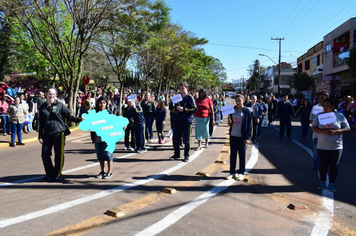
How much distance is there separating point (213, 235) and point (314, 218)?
170cm

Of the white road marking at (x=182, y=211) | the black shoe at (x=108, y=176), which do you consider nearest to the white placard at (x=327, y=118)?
the white road marking at (x=182, y=211)

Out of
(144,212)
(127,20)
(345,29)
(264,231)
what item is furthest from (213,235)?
(345,29)

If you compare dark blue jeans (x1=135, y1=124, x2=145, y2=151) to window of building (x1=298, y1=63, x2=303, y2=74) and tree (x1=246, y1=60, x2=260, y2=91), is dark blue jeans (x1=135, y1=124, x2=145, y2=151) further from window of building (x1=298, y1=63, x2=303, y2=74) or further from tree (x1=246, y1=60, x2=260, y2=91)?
tree (x1=246, y1=60, x2=260, y2=91)

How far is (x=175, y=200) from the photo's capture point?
5.24m

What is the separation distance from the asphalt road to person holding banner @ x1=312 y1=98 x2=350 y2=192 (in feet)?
1.75

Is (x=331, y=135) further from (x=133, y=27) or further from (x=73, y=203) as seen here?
(x=133, y=27)

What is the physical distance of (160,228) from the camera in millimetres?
4109

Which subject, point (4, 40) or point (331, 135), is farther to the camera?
point (4, 40)

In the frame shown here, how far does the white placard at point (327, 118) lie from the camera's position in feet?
18.4

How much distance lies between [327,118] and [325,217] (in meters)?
1.92

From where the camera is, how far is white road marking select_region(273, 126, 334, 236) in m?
4.09

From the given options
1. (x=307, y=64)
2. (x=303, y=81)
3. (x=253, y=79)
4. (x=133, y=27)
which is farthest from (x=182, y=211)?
(x=253, y=79)

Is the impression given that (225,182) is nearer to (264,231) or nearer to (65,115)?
(264,231)

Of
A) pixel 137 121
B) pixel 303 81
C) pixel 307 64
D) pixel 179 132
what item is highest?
pixel 307 64
